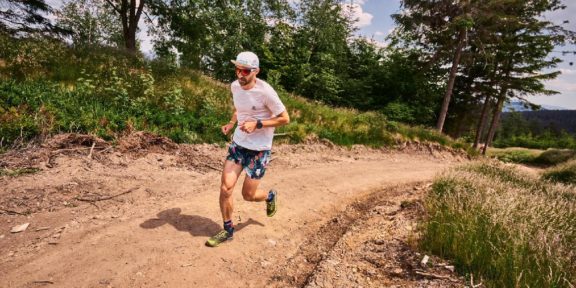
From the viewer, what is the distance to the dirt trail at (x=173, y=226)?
150 inches

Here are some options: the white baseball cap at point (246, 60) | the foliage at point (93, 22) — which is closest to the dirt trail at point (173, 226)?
the white baseball cap at point (246, 60)

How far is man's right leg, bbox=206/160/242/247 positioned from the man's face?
115 centimetres

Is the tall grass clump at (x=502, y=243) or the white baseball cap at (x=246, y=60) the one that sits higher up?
the white baseball cap at (x=246, y=60)

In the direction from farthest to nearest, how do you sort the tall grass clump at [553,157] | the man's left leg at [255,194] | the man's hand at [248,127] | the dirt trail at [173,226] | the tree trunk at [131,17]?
the tall grass clump at [553,157] < the tree trunk at [131,17] < the man's left leg at [255,194] < the man's hand at [248,127] < the dirt trail at [173,226]

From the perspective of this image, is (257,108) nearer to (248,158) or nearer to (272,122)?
(272,122)

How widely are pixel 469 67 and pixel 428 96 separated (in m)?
5.28

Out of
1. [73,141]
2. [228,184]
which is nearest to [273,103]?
[228,184]

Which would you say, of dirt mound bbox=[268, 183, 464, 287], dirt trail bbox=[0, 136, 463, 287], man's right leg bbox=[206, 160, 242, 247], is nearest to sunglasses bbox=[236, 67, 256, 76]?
man's right leg bbox=[206, 160, 242, 247]

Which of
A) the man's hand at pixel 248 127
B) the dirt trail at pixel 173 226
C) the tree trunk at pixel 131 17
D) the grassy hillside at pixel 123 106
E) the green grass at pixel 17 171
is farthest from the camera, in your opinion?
the tree trunk at pixel 131 17

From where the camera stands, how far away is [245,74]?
421 centimetres

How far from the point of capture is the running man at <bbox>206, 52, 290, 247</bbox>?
4.34 meters

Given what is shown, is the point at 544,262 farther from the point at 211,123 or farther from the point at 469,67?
the point at 469,67

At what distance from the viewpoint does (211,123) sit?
9922 millimetres

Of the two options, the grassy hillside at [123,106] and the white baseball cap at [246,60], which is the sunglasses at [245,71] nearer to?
the white baseball cap at [246,60]
